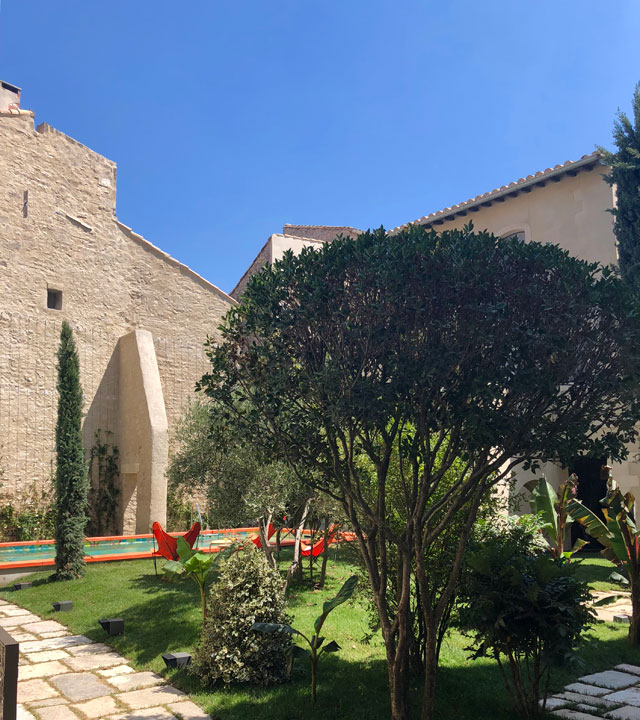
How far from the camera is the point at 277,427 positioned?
6758 millimetres

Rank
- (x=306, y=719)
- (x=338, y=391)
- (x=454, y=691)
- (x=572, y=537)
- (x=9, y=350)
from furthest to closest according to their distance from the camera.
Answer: (x=572, y=537) < (x=9, y=350) < (x=454, y=691) < (x=306, y=719) < (x=338, y=391)

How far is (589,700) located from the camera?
7496 mm

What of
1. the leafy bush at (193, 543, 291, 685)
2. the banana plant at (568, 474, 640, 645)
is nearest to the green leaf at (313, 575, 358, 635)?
the leafy bush at (193, 543, 291, 685)

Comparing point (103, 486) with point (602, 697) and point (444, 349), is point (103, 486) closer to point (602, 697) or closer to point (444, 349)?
point (602, 697)

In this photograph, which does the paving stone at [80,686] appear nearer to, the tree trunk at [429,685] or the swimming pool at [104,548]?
the tree trunk at [429,685]

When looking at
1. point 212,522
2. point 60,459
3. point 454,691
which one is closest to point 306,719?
point 454,691

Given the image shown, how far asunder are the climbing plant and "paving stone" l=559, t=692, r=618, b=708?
671 inches

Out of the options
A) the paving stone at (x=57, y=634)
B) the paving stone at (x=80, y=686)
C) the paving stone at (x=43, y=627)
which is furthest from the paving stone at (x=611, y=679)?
the paving stone at (x=43, y=627)

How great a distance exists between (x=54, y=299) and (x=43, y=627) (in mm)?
13291

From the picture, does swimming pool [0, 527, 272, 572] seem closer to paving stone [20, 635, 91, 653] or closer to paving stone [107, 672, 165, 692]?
paving stone [20, 635, 91, 653]

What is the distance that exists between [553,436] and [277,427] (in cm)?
271

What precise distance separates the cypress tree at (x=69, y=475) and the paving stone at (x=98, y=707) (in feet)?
26.0

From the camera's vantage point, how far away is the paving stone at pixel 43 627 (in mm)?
10648

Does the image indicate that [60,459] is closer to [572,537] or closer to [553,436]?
[553,436]
